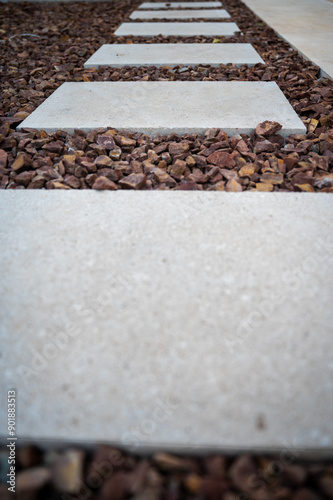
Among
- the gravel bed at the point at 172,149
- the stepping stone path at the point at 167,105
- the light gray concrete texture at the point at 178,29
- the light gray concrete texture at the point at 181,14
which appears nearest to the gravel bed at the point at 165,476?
the gravel bed at the point at 172,149

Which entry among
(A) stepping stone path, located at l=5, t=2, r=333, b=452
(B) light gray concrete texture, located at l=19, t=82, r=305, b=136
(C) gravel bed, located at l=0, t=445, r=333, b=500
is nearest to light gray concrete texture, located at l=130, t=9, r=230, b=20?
(B) light gray concrete texture, located at l=19, t=82, r=305, b=136

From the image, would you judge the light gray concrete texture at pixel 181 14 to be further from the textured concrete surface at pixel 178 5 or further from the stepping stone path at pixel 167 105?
the stepping stone path at pixel 167 105

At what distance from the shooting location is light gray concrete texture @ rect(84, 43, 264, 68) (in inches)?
105

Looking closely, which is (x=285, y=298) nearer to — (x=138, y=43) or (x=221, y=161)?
(x=221, y=161)

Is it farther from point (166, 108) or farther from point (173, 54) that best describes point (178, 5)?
point (166, 108)

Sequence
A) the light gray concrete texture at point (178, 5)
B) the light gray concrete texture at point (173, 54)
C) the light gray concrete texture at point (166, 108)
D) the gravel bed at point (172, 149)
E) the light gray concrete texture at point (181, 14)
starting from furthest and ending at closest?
1. the light gray concrete texture at point (178, 5)
2. the light gray concrete texture at point (181, 14)
3. the light gray concrete texture at point (173, 54)
4. the light gray concrete texture at point (166, 108)
5. the gravel bed at point (172, 149)

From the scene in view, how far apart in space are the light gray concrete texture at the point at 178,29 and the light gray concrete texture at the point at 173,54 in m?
0.46

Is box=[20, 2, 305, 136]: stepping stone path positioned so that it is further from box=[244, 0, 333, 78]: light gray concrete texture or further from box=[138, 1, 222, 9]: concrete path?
box=[138, 1, 222, 9]: concrete path

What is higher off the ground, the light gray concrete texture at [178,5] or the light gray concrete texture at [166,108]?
the light gray concrete texture at [178,5]

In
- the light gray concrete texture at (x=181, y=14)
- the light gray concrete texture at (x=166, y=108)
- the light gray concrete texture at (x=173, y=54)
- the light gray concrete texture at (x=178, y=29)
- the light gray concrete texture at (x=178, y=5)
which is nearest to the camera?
the light gray concrete texture at (x=166, y=108)

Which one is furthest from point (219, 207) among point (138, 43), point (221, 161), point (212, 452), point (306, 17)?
point (306, 17)

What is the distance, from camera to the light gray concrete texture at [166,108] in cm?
175

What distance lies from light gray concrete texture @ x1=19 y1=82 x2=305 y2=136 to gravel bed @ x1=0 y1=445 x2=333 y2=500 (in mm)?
1367

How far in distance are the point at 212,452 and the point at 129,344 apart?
0.27 m
